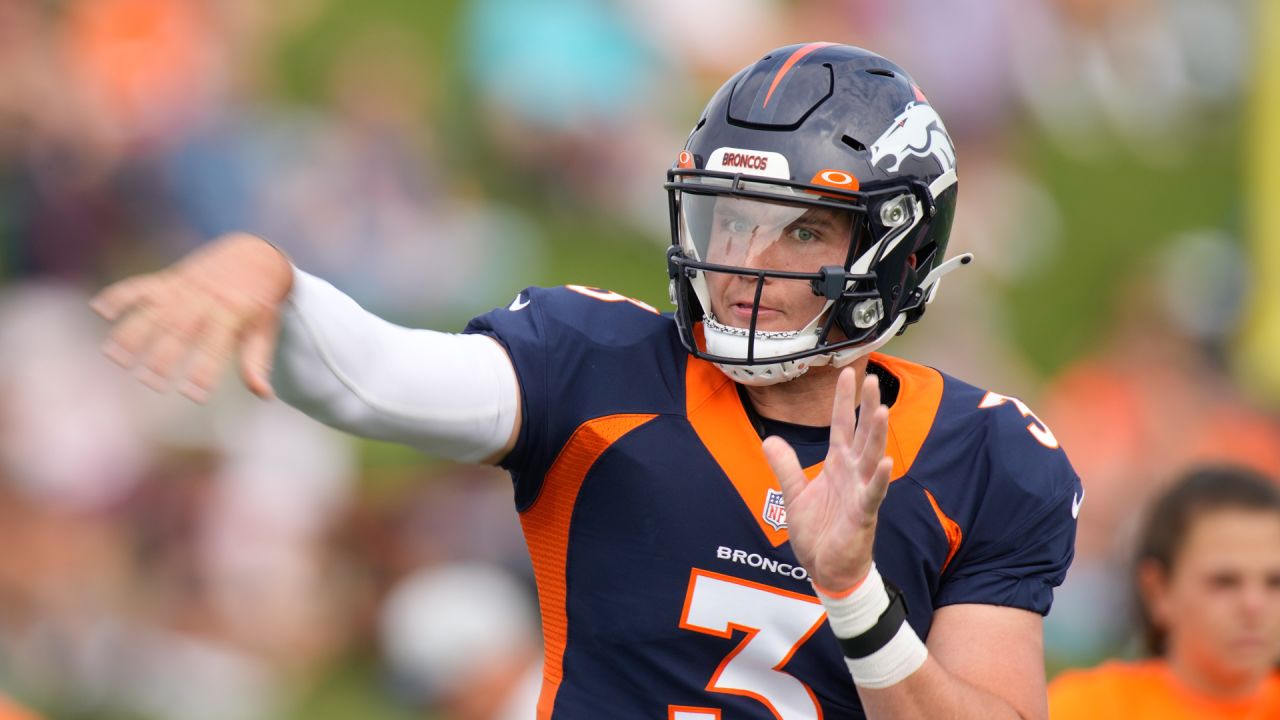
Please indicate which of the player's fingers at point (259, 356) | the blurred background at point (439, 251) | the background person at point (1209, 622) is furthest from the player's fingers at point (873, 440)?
the blurred background at point (439, 251)

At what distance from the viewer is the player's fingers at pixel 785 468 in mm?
2740

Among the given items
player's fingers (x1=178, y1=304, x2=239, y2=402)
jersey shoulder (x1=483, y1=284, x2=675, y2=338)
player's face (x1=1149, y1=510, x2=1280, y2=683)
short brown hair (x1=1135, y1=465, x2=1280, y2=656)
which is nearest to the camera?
player's fingers (x1=178, y1=304, x2=239, y2=402)

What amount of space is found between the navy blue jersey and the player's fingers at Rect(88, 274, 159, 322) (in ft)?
2.42

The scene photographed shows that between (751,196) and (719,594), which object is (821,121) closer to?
(751,196)

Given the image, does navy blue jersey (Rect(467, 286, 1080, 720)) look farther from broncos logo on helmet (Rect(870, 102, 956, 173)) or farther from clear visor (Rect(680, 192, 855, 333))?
broncos logo on helmet (Rect(870, 102, 956, 173))

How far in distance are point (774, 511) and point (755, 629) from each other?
209 mm

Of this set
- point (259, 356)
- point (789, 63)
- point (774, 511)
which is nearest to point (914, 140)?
point (789, 63)

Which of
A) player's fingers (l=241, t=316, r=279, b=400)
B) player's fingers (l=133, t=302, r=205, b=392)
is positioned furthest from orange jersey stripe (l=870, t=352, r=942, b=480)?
player's fingers (l=133, t=302, r=205, b=392)

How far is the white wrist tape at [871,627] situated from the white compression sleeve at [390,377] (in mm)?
649

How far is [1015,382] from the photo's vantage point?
10.2m

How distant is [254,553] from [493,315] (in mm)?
4750

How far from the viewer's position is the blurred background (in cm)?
735

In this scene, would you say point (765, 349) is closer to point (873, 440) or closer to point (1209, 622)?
point (873, 440)

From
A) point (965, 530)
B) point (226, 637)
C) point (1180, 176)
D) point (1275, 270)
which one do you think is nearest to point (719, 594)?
point (965, 530)
